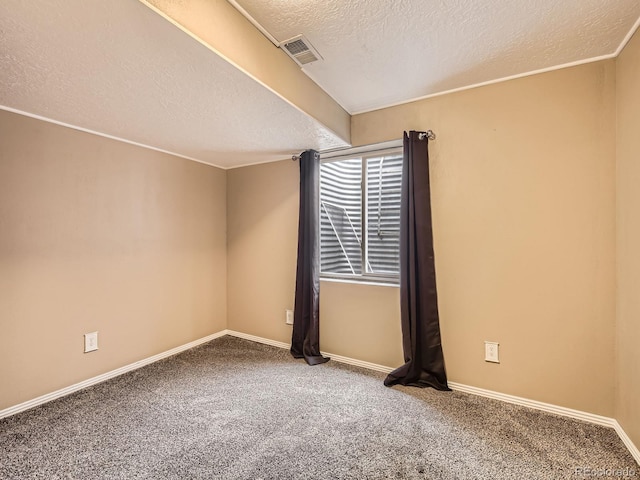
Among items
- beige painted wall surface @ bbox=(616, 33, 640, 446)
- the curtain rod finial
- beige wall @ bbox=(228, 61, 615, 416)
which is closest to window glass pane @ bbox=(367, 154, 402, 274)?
beige wall @ bbox=(228, 61, 615, 416)

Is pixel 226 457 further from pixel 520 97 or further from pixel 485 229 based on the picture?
pixel 520 97

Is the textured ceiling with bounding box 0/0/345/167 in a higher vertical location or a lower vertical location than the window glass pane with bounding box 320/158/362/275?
higher

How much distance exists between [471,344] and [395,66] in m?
1.91

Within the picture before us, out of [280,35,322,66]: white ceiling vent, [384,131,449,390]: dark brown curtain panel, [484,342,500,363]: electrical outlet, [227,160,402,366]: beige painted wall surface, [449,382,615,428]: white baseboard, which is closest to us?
[280,35,322,66]: white ceiling vent

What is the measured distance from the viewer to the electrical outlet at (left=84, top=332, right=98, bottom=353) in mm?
2229

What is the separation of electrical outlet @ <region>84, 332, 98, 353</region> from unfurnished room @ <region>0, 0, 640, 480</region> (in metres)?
0.02

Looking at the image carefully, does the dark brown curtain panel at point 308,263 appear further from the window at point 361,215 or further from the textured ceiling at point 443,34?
the textured ceiling at point 443,34

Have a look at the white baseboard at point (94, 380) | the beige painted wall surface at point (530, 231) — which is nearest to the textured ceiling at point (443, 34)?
the beige painted wall surface at point (530, 231)

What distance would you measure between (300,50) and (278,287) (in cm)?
207

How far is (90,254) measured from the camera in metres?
2.27

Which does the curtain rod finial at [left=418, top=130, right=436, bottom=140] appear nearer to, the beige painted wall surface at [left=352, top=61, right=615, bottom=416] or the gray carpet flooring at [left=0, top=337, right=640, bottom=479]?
the beige painted wall surface at [left=352, top=61, right=615, bottom=416]

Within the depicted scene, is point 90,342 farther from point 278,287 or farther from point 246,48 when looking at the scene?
point 246,48

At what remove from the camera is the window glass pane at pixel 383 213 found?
100.0 inches

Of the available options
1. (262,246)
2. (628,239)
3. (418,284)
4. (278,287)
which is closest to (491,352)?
(418,284)
